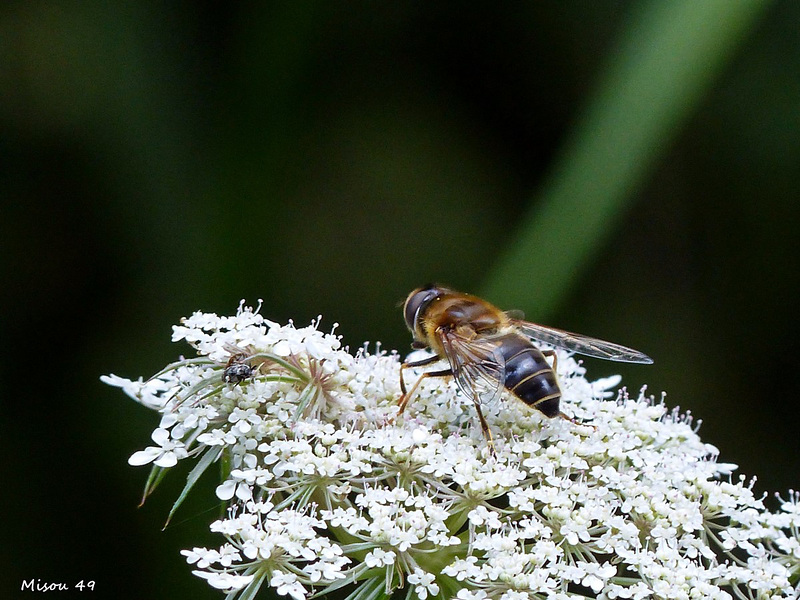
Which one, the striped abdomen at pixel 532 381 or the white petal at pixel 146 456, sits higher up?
the striped abdomen at pixel 532 381

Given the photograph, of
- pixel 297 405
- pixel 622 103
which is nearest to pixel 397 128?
pixel 622 103

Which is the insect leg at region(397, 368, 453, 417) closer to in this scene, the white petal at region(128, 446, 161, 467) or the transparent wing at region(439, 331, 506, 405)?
the transparent wing at region(439, 331, 506, 405)

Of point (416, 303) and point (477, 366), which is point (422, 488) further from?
point (416, 303)

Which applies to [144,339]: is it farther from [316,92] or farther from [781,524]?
[781,524]

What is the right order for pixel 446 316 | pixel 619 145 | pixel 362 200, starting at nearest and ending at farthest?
pixel 446 316 < pixel 619 145 < pixel 362 200

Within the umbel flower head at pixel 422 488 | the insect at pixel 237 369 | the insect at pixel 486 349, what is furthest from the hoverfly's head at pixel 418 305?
the insect at pixel 237 369

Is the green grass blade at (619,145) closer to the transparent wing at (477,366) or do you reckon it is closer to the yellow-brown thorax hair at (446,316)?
the yellow-brown thorax hair at (446,316)

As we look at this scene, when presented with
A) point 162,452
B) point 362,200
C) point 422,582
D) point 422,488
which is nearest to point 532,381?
point 422,488
